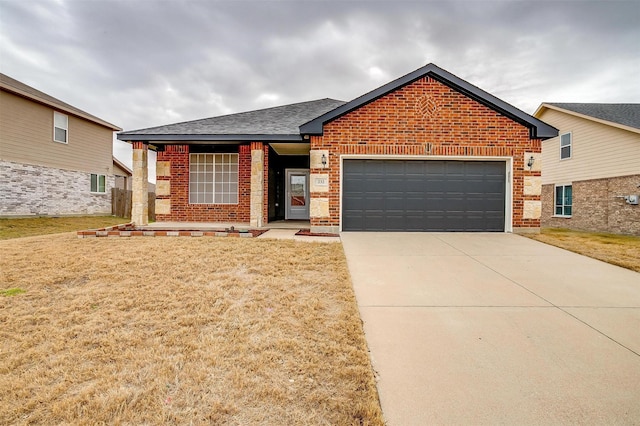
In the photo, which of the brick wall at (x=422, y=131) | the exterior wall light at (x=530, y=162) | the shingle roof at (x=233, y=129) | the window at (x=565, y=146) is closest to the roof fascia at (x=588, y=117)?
the window at (x=565, y=146)

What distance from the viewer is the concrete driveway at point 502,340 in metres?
2.17

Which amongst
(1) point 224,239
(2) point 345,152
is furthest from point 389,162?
(1) point 224,239

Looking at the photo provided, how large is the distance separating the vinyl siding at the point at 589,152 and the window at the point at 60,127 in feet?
87.1

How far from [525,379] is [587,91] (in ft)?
98.0

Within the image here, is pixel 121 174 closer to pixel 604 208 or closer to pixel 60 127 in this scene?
pixel 60 127

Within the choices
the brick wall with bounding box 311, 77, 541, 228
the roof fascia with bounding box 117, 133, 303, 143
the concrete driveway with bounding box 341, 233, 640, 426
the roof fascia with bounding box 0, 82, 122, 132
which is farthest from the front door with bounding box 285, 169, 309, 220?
the roof fascia with bounding box 0, 82, 122, 132

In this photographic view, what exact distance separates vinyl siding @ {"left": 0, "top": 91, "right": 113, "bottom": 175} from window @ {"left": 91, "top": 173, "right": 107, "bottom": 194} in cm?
39

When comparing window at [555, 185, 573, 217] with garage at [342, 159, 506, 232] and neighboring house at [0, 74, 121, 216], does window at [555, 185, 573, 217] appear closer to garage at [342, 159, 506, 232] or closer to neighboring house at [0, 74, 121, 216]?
garage at [342, 159, 506, 232]

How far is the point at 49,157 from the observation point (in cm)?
1588

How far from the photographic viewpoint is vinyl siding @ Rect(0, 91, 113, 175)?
14.1 m

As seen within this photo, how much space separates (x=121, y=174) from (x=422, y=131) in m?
22.5

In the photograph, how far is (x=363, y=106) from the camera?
9422 mm

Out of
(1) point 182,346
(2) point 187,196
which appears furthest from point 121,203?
(1) point 182,346

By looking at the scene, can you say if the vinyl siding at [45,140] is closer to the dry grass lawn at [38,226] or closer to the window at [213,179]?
the dry grass lawn at [38,226]
